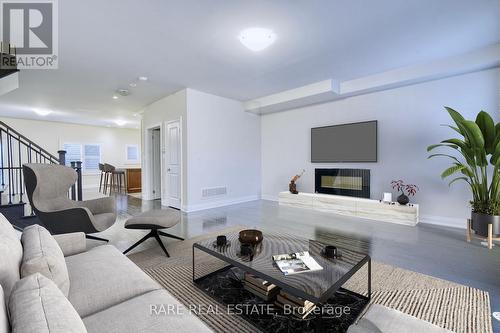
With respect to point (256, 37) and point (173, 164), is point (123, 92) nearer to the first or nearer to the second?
point (173, 164)

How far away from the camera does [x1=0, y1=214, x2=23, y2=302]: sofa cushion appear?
37.0 inches

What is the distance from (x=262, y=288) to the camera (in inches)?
69.5

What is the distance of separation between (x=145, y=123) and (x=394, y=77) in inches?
234

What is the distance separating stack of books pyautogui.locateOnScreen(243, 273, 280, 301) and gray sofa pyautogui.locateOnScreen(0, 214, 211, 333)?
30.5 inches

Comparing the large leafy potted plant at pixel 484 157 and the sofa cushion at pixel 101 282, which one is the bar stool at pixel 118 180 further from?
the large leafy potted plant at pixel 484 157

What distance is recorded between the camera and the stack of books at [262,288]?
5.71ft

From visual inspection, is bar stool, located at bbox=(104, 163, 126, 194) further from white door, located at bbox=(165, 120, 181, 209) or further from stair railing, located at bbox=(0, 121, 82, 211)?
white door, located at bbox=(165, 120, 181, 209)

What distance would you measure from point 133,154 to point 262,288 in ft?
33.5

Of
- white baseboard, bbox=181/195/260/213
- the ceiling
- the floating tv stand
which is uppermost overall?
the ceiling

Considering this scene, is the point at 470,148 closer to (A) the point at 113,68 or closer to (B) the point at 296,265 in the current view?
(B) the point at 296,265

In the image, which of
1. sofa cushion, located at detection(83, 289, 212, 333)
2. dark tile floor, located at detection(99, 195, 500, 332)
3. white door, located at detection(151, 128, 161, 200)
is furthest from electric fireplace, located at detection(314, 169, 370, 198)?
sofa cushion, located at detection(83, 289, 212, 333)

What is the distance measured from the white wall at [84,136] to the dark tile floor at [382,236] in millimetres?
5308

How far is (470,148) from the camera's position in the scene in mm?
2826

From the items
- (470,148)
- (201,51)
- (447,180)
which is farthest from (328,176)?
(201,51)
